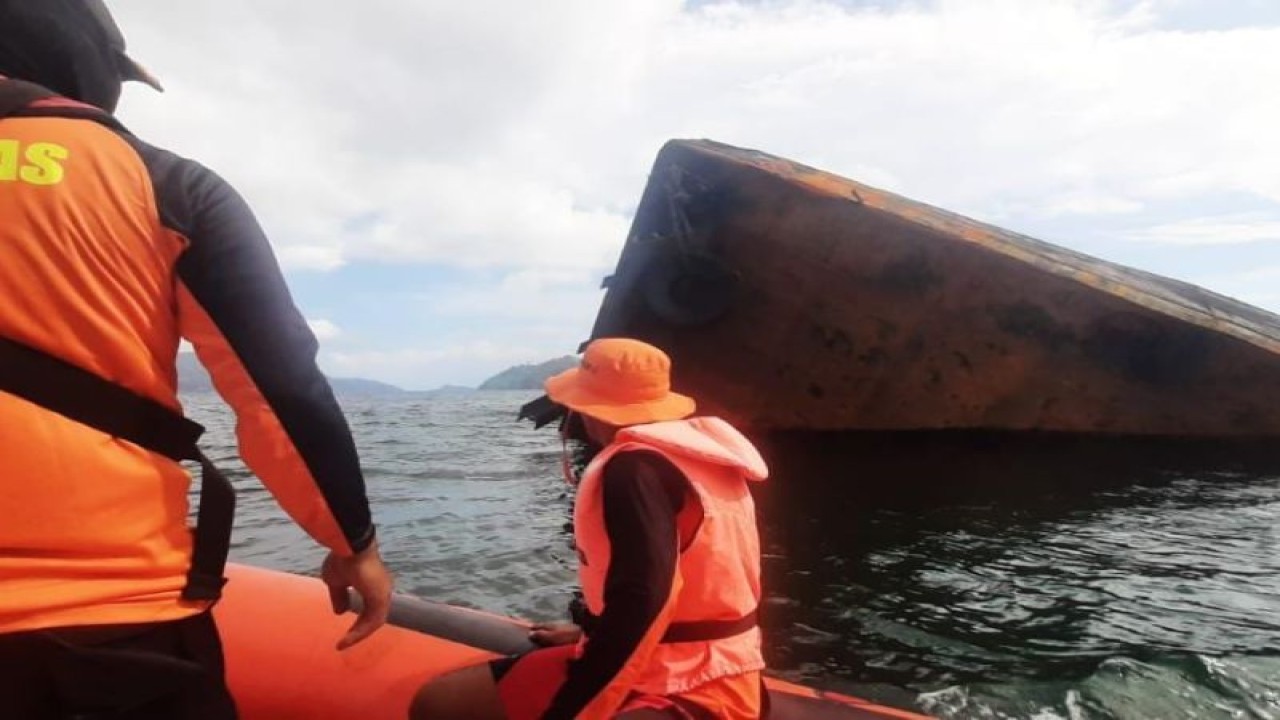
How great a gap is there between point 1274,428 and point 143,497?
37.6 feet

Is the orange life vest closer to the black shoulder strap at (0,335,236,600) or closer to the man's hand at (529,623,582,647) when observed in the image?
the man's hand at (529,623,582,647)

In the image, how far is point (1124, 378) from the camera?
9.44 m

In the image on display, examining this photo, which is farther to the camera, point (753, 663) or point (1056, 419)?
point (1056, 419)

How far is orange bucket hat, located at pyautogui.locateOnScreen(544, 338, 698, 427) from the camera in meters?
2.21

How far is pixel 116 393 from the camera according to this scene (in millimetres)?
1344

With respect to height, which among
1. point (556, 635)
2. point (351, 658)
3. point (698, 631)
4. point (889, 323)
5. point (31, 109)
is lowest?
point (351, 658)

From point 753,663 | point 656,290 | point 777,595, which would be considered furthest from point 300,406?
point 656,290

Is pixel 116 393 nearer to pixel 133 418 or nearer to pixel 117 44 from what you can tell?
pixel 133 418

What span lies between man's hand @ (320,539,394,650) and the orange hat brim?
2.30ft

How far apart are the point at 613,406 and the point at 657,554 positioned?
452 millimetres

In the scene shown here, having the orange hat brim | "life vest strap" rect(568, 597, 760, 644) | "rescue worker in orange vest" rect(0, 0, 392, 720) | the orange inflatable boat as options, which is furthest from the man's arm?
the orange inflatable boat

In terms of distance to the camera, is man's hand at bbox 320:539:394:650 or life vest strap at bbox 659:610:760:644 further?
life vest strap at bbox 659:610:760:644

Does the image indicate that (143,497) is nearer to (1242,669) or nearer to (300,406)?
(300,406)

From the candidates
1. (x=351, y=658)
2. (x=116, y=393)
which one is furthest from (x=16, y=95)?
(x=351, y=658)
